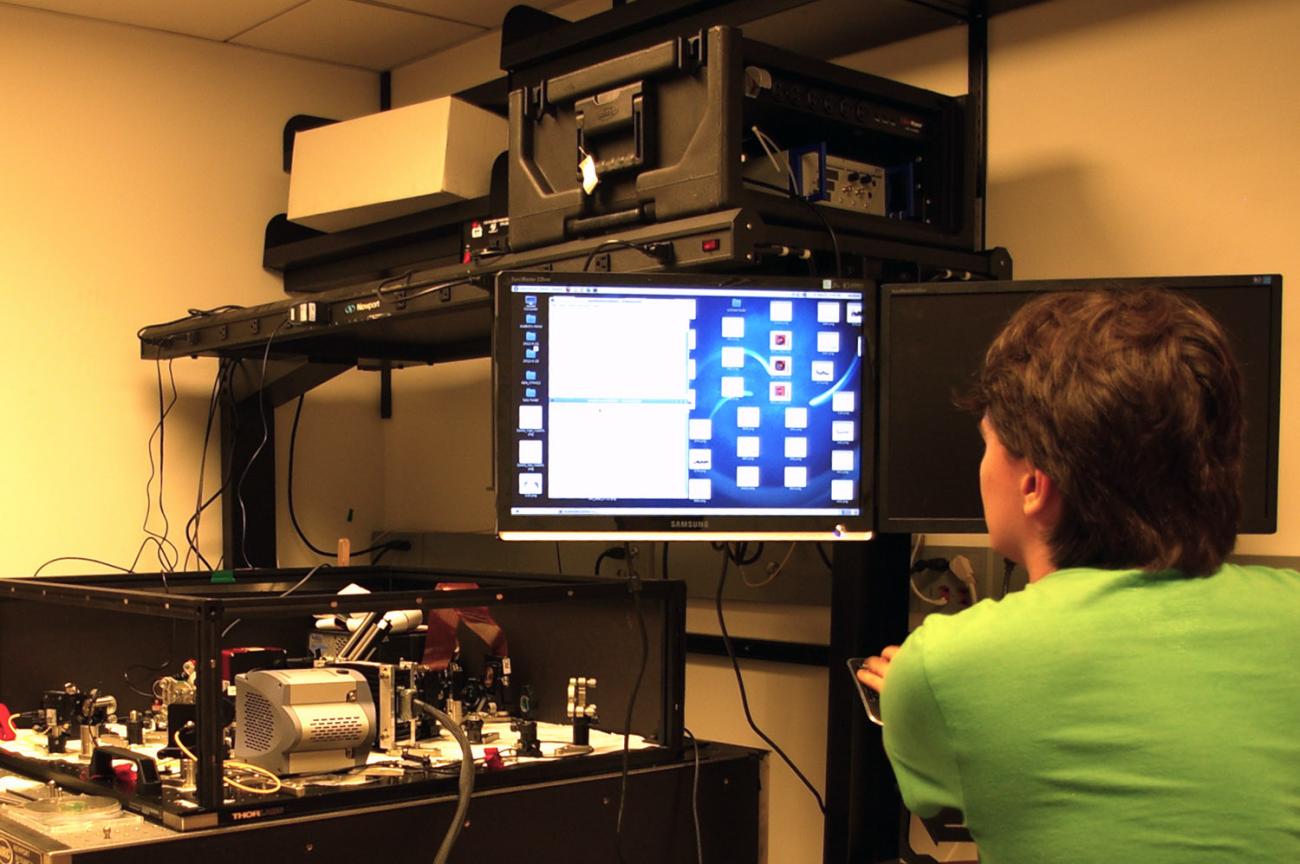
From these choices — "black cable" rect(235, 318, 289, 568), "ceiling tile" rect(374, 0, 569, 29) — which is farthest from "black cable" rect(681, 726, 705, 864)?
"ceiling tile" rect(374, 0, 569, 29)

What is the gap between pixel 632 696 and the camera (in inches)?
78.5

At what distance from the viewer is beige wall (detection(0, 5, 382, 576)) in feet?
11.0

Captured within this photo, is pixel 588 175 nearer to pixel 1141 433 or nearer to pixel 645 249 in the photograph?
pixel 645 249

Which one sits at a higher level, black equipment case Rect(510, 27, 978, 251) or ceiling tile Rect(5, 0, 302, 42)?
ceiling tile Rect(5, 0, 302, 42)

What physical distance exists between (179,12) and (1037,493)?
10.3 feet

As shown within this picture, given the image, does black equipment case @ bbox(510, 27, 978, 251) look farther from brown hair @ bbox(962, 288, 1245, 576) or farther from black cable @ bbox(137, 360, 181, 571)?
black cable @ bbox(137, 360, 181, 571)

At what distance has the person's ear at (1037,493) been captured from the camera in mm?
1083

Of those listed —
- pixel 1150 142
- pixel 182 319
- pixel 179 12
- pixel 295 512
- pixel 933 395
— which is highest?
pixel 179 12

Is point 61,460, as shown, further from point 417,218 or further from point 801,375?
point 801,375

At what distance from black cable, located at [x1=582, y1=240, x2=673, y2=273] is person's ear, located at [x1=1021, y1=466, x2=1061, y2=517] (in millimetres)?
1062

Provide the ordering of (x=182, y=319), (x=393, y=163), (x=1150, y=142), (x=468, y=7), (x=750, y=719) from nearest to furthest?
(x=1150, y=142)
(x=750, y=719)
(x=393, y=163)
(x=182, y=319)
(x=468, y=7)

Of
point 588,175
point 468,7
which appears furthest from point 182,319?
point 588,175

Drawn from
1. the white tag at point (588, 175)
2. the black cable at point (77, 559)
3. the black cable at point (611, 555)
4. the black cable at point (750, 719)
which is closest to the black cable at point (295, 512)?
the black cable at point (77, 559)

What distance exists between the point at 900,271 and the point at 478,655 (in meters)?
1.02
